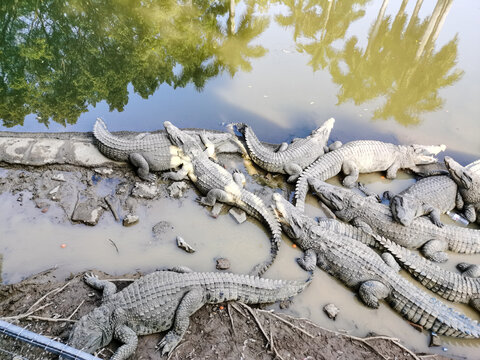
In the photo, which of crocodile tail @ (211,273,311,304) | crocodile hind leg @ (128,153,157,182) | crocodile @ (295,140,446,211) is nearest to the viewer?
crocodile tail @ (211,273,311,304)

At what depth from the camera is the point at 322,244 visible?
182 inches

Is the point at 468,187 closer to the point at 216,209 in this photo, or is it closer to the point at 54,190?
the point at 216,209

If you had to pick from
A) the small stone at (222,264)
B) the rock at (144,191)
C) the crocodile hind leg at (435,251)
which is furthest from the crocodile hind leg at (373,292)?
the rock at (144,191)

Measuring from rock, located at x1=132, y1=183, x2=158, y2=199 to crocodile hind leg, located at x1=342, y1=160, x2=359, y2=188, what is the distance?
370cm

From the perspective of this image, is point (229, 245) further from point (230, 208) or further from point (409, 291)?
point (409, 291)

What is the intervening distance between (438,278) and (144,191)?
4806mm

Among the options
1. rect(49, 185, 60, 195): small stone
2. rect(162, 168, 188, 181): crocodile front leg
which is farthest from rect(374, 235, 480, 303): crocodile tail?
rect(49, 185, 60, 195): small stone

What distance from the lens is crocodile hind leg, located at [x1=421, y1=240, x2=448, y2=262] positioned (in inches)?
194

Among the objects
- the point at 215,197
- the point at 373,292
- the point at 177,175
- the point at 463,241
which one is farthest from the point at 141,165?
the point at 463,241

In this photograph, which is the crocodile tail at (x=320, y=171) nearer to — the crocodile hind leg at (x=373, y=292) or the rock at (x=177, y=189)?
the crocodile hind leg at (x=373, y=292)

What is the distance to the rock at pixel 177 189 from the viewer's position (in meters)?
5.37

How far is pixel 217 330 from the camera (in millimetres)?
3676

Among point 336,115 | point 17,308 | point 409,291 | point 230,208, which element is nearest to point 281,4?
point 336,115

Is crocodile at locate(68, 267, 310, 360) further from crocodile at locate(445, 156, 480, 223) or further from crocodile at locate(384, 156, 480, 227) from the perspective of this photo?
crocodile at locate(445, 156, 480, 223)
